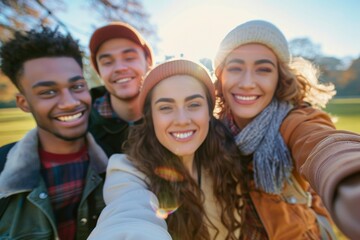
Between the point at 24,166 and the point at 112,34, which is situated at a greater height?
the point at 112,34

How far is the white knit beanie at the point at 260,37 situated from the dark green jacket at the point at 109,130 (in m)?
1.31

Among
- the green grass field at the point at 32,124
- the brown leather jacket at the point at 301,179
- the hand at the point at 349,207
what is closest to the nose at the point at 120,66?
the brown leather jacket at the point at 301,179

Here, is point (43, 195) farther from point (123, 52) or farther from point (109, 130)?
point (123, 52)

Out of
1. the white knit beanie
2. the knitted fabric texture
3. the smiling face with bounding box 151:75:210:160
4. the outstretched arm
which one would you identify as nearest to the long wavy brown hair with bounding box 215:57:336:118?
the white knit beanie

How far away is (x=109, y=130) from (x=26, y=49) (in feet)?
3.45

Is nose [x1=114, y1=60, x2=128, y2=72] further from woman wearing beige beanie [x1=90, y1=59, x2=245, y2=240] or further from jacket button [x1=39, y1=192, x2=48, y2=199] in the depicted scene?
jacket button [x1=39, y1=192, x2=48, y2=199]

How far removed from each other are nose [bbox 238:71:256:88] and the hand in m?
1.25

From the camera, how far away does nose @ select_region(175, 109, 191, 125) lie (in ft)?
5.69

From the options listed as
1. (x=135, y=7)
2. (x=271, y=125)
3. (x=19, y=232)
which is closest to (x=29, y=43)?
(x=19, y=232)

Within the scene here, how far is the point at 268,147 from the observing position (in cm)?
190

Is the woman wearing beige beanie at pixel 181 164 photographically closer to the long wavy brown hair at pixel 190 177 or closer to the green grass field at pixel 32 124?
the long wavy brown hair at pixel 190 177

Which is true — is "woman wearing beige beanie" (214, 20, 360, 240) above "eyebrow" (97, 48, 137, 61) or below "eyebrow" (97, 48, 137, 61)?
below

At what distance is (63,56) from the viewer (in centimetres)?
209

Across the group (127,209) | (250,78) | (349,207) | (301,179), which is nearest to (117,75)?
(250,78)
